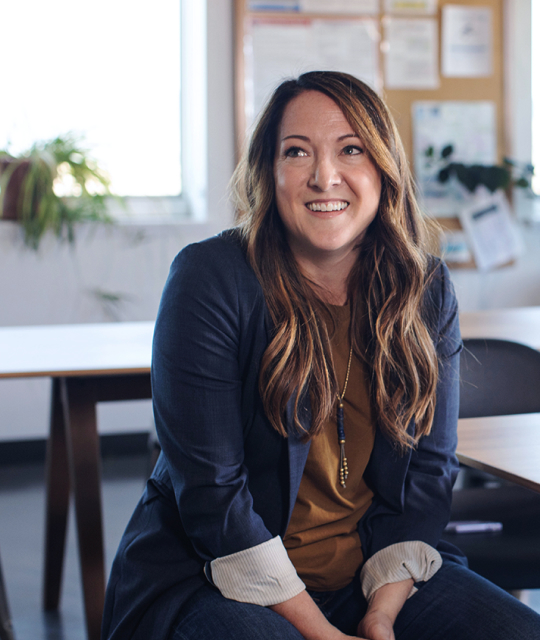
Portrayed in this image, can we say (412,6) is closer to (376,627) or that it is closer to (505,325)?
(505,325)

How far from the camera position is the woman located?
40.5 inches

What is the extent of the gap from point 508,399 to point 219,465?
0.78m

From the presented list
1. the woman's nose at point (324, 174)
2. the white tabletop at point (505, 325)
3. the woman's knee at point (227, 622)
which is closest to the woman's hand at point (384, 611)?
the woman's knee at point (227, 622)

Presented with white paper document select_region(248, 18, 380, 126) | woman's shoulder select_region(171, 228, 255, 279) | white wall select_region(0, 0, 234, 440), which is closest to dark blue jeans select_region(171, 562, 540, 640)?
woman's shoulder select_region(171, 228, 255, 279)

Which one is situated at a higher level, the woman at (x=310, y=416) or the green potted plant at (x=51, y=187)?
the green potted plant at (x=51, y=187)

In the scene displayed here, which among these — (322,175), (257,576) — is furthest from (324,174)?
(257,576)

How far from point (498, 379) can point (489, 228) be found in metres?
2.21

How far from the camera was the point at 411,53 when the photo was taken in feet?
11.2

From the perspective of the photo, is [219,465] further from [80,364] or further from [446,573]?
[80,364]

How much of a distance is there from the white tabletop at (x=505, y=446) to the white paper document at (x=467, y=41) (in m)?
2.60

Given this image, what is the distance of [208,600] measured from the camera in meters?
1.01

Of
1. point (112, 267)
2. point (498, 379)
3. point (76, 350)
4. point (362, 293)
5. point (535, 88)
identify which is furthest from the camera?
point (535, 88)

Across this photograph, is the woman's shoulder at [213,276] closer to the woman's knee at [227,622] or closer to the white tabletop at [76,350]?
the woman's knee at [227,622]

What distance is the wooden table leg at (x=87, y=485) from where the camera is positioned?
5.77 ft
